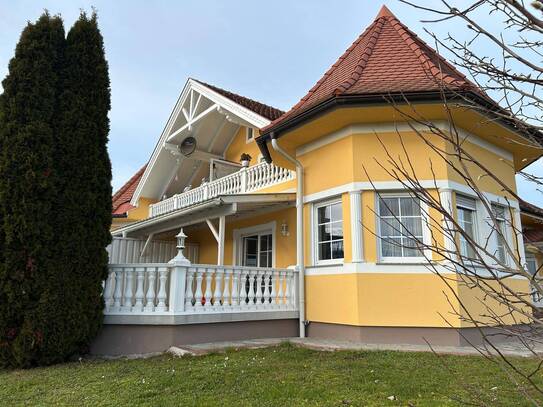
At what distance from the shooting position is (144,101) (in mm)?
14414

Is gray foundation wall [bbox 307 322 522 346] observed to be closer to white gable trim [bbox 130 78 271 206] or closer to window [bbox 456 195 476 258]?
window [bbox 456 195 476 258]

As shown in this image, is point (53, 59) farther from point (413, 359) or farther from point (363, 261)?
point (413, 359)

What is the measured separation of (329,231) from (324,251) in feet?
1.36

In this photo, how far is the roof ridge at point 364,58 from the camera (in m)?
7.10

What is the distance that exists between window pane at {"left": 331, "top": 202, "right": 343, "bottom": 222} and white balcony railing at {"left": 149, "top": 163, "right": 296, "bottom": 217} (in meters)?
1.97

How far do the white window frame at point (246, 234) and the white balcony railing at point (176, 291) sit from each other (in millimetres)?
2721

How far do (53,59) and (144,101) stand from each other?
26.7ft

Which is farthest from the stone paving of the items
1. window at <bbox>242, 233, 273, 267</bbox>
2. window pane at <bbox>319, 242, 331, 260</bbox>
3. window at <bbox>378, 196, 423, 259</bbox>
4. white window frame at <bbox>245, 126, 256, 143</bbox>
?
white window frame at <bbox>245, 126, 256, 143</bbox>

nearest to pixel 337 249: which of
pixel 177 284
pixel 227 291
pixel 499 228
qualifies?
pixel 227 291

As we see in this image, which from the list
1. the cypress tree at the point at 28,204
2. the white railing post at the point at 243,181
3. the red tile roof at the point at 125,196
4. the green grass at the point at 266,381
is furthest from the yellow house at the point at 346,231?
the red tile roof at the point at 125,196

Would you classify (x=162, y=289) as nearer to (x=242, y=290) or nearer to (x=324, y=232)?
(x=242, y=290)

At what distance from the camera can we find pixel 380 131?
7348 mm

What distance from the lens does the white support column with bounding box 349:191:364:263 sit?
700cm

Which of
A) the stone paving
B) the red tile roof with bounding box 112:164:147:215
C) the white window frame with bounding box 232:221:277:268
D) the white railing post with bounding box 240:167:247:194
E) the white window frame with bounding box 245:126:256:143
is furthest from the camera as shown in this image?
the red tile roof with bounding box 112:164:147:215
